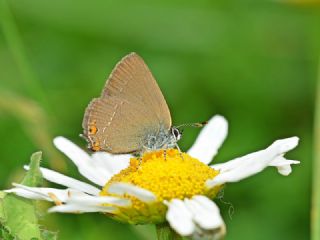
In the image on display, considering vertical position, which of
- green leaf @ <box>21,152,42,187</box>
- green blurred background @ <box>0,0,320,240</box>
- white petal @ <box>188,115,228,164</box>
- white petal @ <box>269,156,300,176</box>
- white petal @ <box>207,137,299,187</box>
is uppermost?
green blurred background @ <box>0,0,320,240</box>

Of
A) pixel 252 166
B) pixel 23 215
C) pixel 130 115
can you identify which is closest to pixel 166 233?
pixel 252 166

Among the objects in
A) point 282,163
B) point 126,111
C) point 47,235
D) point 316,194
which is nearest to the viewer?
point 47,235

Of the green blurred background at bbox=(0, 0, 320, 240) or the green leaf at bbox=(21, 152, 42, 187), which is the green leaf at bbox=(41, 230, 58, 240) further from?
the green blurred background at bbox=(0, 0, 320, 240)

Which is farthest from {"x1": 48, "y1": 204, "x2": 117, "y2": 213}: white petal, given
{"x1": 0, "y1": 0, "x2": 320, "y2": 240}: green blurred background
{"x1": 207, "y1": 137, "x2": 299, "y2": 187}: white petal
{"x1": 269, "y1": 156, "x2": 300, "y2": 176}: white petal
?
{"x1": 0, "y1": 0, "x2": 320, "y2": 240}: green blurred background

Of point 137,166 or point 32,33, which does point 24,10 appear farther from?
point 137,166

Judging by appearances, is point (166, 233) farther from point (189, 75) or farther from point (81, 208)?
point (189, 75)

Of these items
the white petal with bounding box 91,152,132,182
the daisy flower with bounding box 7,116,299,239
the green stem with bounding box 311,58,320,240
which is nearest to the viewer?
the daisy flower with bounding box 7,116,299,239
